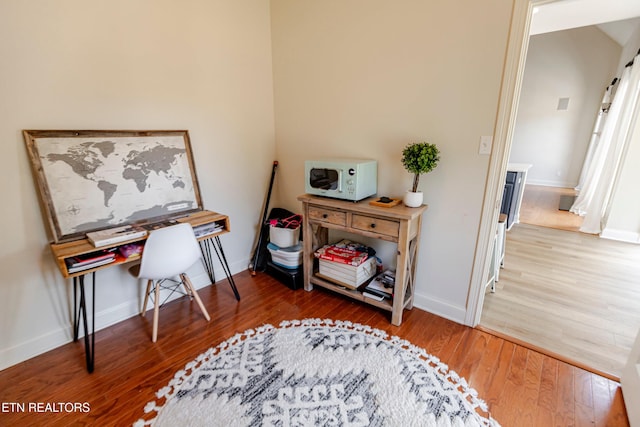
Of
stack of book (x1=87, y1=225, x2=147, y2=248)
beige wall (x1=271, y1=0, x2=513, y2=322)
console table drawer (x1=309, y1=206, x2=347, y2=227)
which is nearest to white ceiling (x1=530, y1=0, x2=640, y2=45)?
beige wall (x1=271, y1=0, x2=513, y2=322)

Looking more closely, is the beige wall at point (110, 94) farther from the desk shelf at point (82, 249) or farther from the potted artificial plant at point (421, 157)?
the potted artificial plant at point (421, 157)

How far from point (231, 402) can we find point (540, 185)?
8.71 meters

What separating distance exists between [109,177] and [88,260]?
59 centimetres

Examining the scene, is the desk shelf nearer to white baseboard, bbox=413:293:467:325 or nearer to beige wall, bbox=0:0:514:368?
beige wall, bbox=0:0:514:368

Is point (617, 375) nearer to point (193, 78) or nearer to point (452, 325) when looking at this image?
point (452, 325)

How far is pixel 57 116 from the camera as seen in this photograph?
1.73m

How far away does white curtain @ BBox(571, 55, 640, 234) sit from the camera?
3.78 metres

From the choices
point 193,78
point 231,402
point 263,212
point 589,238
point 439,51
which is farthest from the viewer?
point 589,238

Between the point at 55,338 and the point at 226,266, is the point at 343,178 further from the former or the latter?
the point at 55,338

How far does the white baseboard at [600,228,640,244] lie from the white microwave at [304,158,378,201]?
3.69 m

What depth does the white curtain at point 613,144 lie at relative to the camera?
→ 3.78 meters

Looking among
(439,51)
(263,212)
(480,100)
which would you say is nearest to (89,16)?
(263,212)

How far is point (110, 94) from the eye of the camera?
74.7 inches

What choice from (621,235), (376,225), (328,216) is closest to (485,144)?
(376,225)
